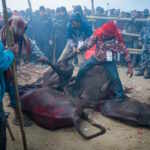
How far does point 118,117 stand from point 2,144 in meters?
2.65

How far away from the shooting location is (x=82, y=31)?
23.7ft

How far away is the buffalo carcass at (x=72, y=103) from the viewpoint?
181 inches

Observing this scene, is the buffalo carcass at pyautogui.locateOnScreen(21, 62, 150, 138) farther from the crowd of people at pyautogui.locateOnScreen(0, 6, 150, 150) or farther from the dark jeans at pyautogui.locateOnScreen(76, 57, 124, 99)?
the crowd of people at pyautogui.locateOnScreen(0, 6, 150, 150)

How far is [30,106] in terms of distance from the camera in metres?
4.88

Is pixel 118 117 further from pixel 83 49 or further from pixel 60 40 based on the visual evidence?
pixel 60 40

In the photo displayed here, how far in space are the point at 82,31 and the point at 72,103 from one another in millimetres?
3063

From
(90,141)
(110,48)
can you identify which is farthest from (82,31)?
(90,141)

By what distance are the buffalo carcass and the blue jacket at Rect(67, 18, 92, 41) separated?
60.2 inches

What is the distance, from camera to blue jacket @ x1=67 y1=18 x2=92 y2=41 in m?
7.12

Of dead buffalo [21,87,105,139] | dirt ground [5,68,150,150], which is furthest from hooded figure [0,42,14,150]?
dead buffalo [21,87,105,139]

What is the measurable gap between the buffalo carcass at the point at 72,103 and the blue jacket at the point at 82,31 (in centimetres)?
153

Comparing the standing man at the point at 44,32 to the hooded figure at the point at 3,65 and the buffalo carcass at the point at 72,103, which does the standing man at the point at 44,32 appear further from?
the hooded figure at the point at 3,65

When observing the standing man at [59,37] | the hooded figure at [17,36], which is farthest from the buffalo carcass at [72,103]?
the standing man at [59,37]

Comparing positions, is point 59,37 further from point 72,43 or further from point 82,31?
point 82,31
